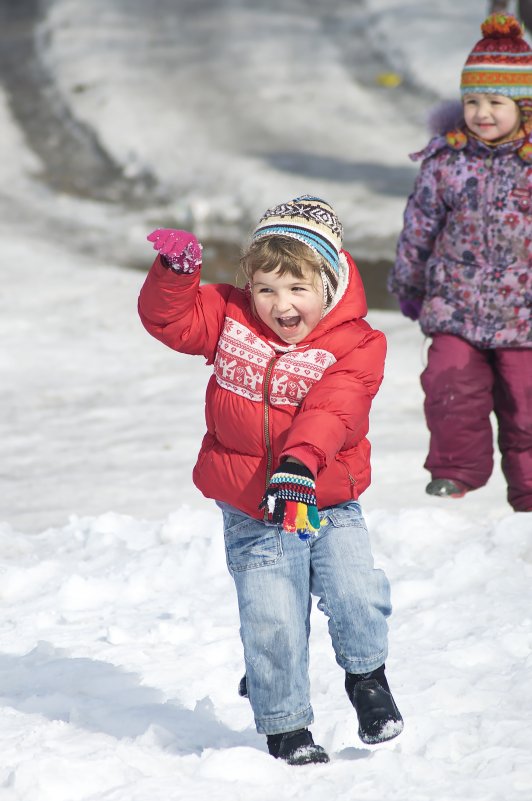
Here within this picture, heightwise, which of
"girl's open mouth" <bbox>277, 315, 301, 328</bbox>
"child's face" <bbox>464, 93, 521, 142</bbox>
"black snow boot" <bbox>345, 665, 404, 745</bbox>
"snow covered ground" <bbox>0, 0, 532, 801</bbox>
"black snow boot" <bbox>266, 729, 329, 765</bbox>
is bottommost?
"snow covered ground" <bbox>0, 0, 532, 801</bbox>

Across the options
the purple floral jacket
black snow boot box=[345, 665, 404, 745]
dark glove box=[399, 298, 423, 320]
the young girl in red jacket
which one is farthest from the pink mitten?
dark glove box=[399, 298, 423, 320]

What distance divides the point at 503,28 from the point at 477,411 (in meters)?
1.63

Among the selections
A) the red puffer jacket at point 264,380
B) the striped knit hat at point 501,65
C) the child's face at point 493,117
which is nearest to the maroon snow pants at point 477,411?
the child's face at point 493,117

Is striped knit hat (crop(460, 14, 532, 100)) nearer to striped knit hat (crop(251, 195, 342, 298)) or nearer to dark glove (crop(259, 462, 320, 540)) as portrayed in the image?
striped knit hat (crop(251, 195, 342, 298))

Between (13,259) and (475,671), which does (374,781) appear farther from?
(13,259)

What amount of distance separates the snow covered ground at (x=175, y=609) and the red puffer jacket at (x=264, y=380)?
710 mm

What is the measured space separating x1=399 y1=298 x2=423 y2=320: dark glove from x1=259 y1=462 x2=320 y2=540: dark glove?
2708 millimetres

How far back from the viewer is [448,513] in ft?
17.2

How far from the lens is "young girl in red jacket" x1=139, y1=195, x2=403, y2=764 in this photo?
127 inches

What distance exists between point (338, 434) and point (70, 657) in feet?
4.85

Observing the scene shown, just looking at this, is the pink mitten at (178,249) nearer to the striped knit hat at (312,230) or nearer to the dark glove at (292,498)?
the striped knit hat at (312,230)

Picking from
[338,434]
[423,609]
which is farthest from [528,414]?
[338,434]

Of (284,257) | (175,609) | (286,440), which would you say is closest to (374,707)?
(286,440)

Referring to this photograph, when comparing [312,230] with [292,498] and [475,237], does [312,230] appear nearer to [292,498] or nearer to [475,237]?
[292,498]
